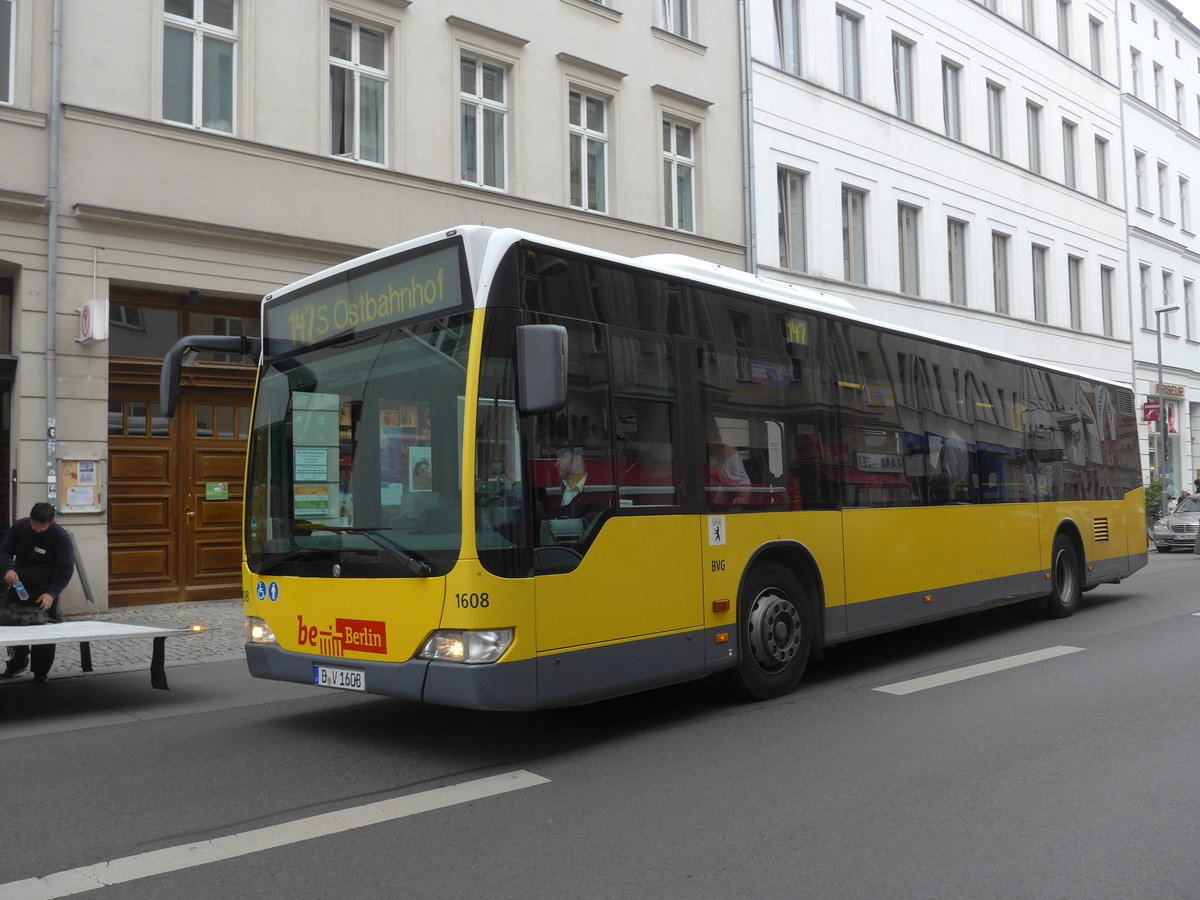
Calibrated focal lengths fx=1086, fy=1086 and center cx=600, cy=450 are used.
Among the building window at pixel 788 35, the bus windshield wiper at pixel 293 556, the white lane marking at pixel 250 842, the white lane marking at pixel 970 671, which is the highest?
the building window at pixel 788 35

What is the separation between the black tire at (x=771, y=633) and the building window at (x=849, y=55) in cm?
1913

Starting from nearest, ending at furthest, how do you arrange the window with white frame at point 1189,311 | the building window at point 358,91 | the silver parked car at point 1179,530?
the building window at point 358,91, the silver parked car at point 1179,530, the window with white frame at point 1189,311

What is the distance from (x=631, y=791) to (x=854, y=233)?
20.9 metres

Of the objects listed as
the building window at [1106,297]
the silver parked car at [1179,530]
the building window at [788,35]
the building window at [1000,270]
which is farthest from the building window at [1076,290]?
the building window at [788,35]

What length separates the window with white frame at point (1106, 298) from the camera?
110 feet

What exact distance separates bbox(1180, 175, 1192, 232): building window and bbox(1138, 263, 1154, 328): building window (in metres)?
4.93

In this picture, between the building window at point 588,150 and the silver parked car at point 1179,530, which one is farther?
the silver parked car at point 1179,530

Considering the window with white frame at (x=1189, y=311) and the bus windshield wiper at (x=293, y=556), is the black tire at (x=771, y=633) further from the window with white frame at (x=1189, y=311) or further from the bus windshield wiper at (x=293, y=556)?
the window with white frame at (x=1189, y=311)

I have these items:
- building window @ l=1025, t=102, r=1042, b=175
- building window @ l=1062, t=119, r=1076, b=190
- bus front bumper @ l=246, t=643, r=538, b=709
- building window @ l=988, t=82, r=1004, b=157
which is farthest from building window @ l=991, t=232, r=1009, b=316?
bus front bumper @ l=246, t=643, r=538, b=709

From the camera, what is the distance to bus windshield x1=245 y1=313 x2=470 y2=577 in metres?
5.74

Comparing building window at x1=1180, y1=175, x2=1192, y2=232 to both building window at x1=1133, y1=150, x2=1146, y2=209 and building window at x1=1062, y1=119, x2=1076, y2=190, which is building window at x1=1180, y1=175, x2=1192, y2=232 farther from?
building window at x1=1062, y1=119, x2=1076, y2=190

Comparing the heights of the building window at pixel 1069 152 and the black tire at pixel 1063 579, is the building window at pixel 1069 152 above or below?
above

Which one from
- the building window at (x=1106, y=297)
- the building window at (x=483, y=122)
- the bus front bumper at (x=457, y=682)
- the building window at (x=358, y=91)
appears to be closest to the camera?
the bus front bumper at (x=457, y=682)

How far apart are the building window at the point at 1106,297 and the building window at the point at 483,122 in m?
23.3
